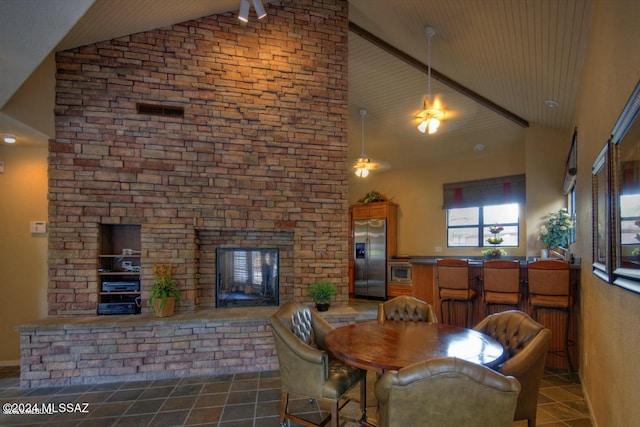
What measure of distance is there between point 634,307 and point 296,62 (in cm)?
410

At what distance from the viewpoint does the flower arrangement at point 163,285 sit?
3.70 metres

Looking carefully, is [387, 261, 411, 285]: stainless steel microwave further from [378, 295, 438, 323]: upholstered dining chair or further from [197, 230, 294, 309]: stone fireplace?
[378, 295, 438, 323]: upholstered dining chair

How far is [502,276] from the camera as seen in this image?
3.92 m

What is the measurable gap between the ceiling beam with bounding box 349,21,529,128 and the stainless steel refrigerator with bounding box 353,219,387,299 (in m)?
3.39

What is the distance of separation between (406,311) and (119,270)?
3424 mm

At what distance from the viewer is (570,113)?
4.78 m

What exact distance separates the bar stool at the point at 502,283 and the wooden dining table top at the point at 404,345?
163cm

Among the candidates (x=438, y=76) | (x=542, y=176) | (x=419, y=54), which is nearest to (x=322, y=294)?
(x=419, y=54)

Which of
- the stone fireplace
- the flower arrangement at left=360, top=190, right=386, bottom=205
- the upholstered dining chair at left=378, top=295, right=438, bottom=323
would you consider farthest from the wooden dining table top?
the flower arrangement at left=360, top=190, right=386, bottom=205

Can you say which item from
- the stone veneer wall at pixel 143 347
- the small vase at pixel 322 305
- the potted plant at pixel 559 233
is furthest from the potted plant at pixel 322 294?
the potted plant at pixel 559 233

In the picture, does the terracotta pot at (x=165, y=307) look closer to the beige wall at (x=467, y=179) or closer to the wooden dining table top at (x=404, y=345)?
the wooden dining table top at (x=404, y=345)

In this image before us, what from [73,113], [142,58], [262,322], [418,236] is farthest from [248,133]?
[418,236]

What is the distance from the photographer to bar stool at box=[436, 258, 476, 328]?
13.9ft

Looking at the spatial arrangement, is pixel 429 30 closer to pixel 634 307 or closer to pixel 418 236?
pixel 634 307
